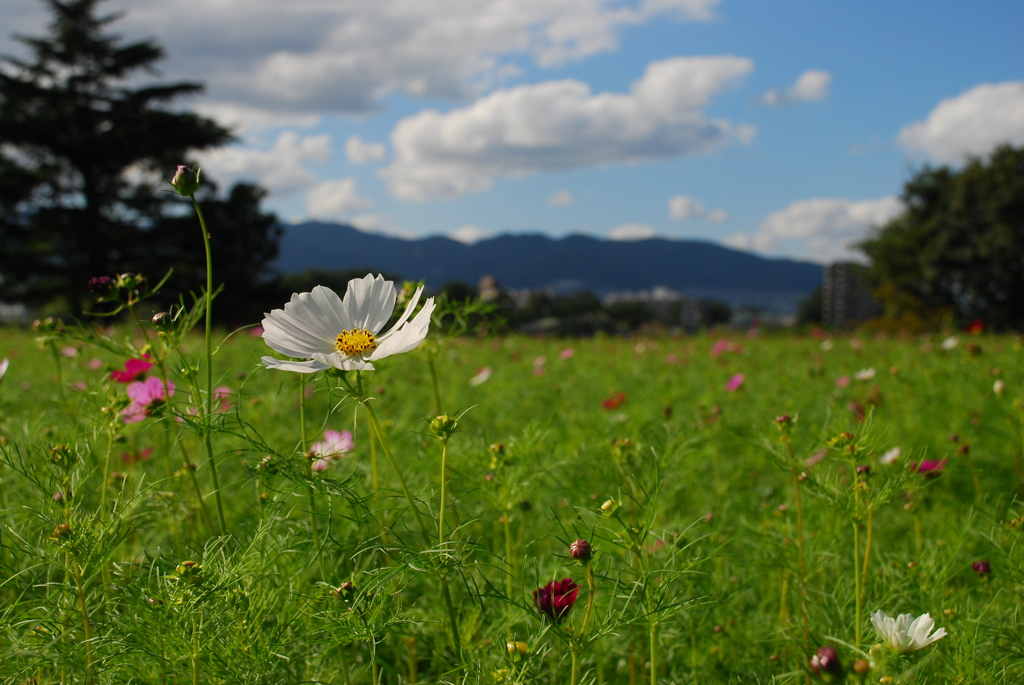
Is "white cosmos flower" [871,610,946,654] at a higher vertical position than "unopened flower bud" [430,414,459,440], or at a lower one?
lower

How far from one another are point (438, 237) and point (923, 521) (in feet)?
603

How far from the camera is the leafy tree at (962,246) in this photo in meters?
19.1

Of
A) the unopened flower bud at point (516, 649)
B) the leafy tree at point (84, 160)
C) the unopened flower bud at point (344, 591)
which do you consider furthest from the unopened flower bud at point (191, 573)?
the leafy tree at point (84, 160)

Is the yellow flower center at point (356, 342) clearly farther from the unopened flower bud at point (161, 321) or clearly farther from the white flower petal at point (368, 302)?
the unopened flower bud at point (161, 321)

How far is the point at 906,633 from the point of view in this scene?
700 millimetres

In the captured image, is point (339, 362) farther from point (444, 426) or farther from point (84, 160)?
point (84, 160)

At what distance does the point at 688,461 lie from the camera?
1.83 m

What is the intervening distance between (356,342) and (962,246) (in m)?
23.8

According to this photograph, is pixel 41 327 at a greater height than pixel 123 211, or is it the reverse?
pixel 123 211

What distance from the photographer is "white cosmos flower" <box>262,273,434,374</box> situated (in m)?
0.73

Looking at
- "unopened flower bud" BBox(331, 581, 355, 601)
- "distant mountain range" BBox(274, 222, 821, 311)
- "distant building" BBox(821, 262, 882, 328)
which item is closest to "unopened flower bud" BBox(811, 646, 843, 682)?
"unopened flower bud" BBox(331, 581, 355, 601)

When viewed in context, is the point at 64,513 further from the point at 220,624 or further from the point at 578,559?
the point at 578,559

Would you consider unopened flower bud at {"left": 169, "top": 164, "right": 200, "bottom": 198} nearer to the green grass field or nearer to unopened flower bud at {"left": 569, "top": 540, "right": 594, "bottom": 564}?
the green grass field

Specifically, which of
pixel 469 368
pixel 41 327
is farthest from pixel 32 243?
pixel 41 327
